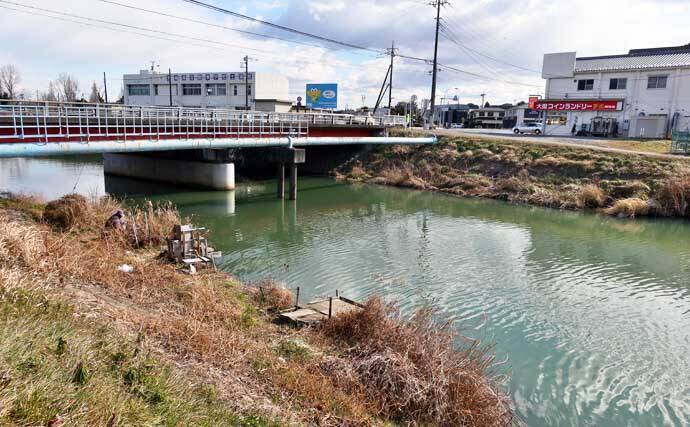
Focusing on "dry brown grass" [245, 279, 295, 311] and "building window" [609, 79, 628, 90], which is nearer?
"dry brown grass" [245, 279, 295, 311]

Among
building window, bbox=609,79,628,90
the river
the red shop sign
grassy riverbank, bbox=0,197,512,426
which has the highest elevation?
building window, bbox=609,79,628,90

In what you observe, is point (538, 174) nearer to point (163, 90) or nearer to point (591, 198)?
point (591, 198)

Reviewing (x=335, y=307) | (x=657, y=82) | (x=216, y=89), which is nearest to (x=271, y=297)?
(x=335, y=307)

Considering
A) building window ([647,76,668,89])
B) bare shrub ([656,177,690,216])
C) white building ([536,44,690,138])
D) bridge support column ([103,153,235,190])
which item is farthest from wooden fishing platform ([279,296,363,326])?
building window ([647,76,668,89])

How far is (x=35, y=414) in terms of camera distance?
4.21 metres

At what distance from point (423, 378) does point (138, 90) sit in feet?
341

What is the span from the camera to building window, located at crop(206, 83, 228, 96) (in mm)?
88688

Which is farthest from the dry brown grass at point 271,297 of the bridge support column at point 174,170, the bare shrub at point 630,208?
the bare shrub at point 630,208

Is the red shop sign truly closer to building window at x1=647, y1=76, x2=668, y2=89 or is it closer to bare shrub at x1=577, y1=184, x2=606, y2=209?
building window at x1=647, y1=76, x2=668, y2=89

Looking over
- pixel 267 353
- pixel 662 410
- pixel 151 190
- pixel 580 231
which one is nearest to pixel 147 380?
pixel 267 353

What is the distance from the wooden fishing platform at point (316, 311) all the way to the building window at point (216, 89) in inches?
3251

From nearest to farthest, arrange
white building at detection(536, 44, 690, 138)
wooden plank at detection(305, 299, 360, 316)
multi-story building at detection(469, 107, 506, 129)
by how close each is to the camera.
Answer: wooden plank at detection(305, 299, 360, 316)
white building at detection(536, 44, 690, 138)
multi-story building at detection(469, 107, 506, 129)

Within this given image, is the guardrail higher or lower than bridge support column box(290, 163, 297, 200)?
higher

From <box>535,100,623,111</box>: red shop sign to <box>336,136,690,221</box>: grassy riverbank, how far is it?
15.5 m
